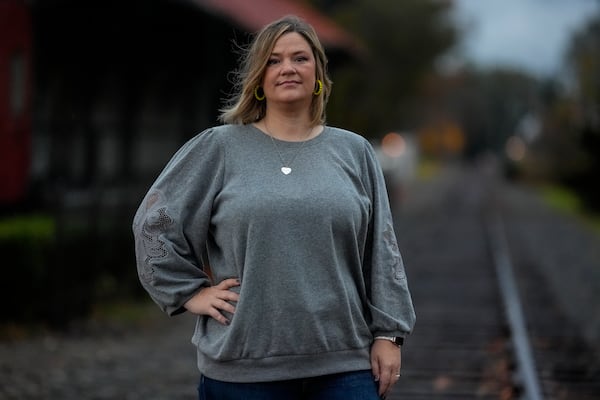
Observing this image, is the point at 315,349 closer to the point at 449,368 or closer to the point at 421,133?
the point at 449,368

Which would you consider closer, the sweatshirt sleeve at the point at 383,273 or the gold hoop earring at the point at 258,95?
the sweatshirt sleeve at the point at 383,273

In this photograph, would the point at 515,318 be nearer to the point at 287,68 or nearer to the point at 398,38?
the point at 287,68

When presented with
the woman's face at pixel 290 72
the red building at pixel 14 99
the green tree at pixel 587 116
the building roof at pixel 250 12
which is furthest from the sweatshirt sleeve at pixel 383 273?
the green tree at pixel 587 116

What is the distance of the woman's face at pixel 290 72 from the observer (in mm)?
3412

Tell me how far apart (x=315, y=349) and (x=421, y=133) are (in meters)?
107

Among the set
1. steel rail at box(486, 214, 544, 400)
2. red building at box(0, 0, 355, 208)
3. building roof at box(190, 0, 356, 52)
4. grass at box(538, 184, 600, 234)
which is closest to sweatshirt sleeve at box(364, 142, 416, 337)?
steel rail at box(486, 214, 544, 400)

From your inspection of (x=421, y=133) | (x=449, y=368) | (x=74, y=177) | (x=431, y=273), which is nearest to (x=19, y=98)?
(x=74, y=177)

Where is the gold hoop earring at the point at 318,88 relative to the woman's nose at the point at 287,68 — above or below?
below

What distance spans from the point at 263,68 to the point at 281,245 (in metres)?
0.58

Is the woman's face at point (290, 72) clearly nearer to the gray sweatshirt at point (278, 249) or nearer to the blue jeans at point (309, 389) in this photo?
the gray sweatshirt at point (278, 249)

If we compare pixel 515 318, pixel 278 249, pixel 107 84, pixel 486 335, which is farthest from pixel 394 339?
pixel 107 84

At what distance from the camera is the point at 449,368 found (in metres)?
8.66

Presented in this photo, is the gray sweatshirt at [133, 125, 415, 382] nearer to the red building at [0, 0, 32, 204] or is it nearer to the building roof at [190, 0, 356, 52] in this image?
the building roof at [190, 0, 356, 52]

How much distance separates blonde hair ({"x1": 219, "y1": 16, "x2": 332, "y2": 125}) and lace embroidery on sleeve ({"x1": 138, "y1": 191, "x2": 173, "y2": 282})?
344 millimetres
